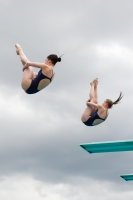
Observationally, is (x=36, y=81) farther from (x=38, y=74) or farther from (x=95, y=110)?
(x=95, y=110)

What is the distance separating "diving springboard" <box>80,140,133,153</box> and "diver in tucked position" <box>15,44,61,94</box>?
5.57m

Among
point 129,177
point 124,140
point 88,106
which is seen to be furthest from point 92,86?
point 129,177

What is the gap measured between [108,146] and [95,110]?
8.64ft

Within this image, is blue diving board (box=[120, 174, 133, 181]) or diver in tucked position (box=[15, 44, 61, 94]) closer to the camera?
diver in tucked position (box=[15, 44, 61, 94])

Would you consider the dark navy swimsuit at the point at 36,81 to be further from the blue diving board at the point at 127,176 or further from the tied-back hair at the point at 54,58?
the blue diving board at the point at 127,176

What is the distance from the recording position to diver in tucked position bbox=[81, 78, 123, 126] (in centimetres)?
2125

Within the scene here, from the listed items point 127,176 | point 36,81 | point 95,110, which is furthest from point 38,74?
point 127,176

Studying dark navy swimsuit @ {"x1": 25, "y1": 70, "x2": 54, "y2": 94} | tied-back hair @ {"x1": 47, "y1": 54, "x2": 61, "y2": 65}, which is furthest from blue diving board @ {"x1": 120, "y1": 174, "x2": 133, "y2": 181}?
tied-back hair @ {"x1": 47, "y1": 54, "x2": 61, "y2": 65}

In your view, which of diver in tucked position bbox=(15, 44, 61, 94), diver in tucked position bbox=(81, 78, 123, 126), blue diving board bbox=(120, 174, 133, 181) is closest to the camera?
diver in tucked position bbox=(15, 44, 61, 94)

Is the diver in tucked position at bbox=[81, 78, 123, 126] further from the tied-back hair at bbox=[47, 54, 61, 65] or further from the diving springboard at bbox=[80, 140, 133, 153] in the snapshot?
the tied-back hair at bbox=[47, 54, 61, 65]

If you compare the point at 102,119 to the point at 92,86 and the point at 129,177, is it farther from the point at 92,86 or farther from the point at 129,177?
the point at 129,177

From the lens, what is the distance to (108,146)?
2358 cm

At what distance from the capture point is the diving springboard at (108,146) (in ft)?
75.9

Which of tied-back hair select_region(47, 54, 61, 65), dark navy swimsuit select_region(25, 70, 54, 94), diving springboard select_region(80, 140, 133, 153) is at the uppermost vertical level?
tied-back hair select_region(47, 54, 61, 65)
